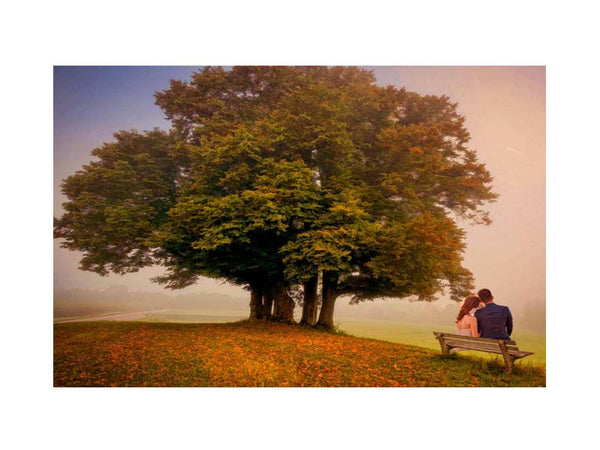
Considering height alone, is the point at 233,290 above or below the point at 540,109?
below

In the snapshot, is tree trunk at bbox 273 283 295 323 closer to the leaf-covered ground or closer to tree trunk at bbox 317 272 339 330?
tree trunk at bbox 317 272 339 330

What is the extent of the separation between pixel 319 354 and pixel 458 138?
680 centimetres

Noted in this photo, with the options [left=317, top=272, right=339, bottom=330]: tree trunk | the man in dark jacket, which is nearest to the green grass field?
[left=317, top=272, right=339, bottom=330]: tree trunk

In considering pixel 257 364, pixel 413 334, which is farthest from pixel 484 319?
pixel 257 364

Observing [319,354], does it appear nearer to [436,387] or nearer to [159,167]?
[436,387]

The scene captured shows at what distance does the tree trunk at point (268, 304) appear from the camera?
11898 mm

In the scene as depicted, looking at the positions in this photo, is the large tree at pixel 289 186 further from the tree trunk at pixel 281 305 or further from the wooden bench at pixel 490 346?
the wooden bench at pixel 490 346

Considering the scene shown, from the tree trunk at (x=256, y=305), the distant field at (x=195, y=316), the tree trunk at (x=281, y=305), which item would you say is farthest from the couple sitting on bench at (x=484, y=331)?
the distant field at (x=195, y=316)

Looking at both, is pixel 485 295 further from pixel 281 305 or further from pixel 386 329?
pixel 281 305

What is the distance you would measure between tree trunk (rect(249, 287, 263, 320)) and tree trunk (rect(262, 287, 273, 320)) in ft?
0.62

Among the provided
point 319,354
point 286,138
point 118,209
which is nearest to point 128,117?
point 118,209

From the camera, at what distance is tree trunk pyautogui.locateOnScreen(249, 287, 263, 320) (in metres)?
12.0

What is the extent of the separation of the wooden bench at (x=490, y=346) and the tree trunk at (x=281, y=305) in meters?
5.63
